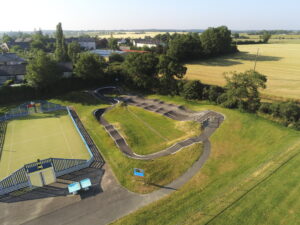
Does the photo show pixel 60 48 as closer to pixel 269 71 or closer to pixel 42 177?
pixel 42 177

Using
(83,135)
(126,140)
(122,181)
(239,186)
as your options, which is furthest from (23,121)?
(239,186)

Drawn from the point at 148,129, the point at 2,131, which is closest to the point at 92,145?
the point at 148,129

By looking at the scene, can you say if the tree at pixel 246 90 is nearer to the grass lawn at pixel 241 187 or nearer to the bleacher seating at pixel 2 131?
the grass lawn at pixel 241 187

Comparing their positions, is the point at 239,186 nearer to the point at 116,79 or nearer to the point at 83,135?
the point at 83,135

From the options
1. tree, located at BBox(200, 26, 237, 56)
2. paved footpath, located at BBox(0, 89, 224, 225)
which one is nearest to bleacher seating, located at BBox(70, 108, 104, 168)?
paved footpath, located at BBox(0, 89, 224, 225)

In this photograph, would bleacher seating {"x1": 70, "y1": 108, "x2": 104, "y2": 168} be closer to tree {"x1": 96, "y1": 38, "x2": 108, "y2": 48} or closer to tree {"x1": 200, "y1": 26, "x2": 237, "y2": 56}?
tree {"x1": 200, "y1": 26, "x2": 237, "y2": 56}

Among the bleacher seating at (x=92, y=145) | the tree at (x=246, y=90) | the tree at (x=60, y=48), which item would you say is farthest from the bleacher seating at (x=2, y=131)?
the tree at (x=60, y=48)
